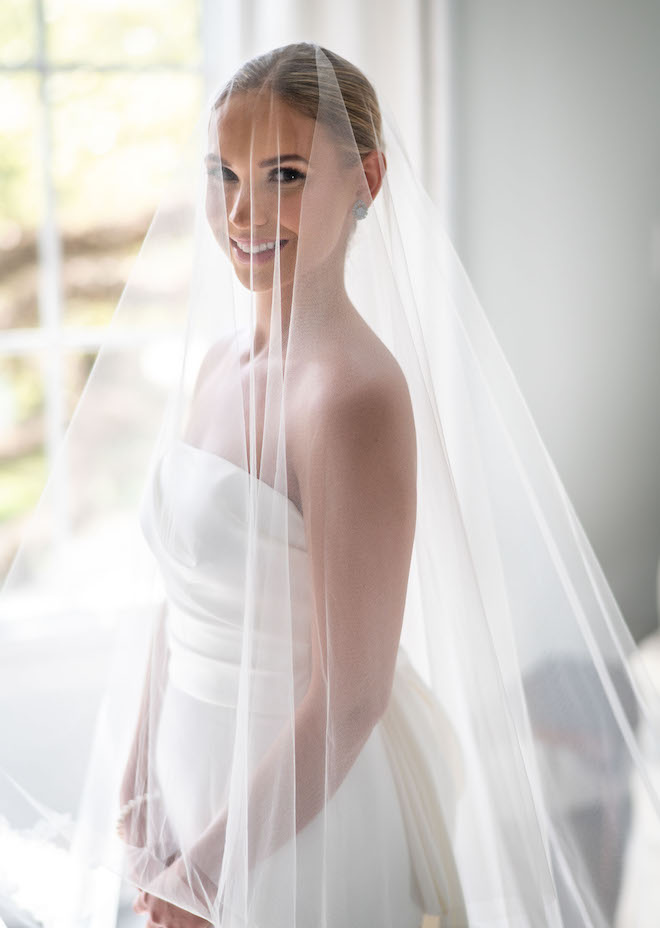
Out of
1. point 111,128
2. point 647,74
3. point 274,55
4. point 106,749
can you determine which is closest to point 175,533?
point 106,749

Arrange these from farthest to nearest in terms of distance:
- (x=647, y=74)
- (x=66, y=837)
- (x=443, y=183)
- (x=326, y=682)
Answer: (x=647, y=74) < (x=443, y=183) < (x=66, y=837) < (x=326, y=682)

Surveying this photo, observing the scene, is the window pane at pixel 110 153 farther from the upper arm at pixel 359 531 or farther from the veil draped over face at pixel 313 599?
the upper arm at pixel 359 531

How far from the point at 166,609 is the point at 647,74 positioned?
159 centimetres

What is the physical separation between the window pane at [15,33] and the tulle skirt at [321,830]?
1.36 metres

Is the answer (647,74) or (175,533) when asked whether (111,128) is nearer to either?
(647,74)

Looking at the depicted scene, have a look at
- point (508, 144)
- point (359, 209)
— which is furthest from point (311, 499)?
point (508, 144)

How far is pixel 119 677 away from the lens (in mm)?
986

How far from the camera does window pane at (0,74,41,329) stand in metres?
1.80

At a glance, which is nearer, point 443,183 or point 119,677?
point 119,677

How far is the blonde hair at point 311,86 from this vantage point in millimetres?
787

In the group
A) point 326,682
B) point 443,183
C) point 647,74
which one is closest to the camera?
point 326,682

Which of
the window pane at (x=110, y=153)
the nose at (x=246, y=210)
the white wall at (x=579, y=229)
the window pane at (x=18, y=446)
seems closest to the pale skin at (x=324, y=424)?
the nose at (x=246, y=210)

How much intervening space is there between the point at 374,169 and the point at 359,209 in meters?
0.05

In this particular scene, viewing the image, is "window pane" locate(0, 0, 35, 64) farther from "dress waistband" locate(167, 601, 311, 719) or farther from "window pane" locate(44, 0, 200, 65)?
"dress waistband" locate(167, 601, 311, 719)
